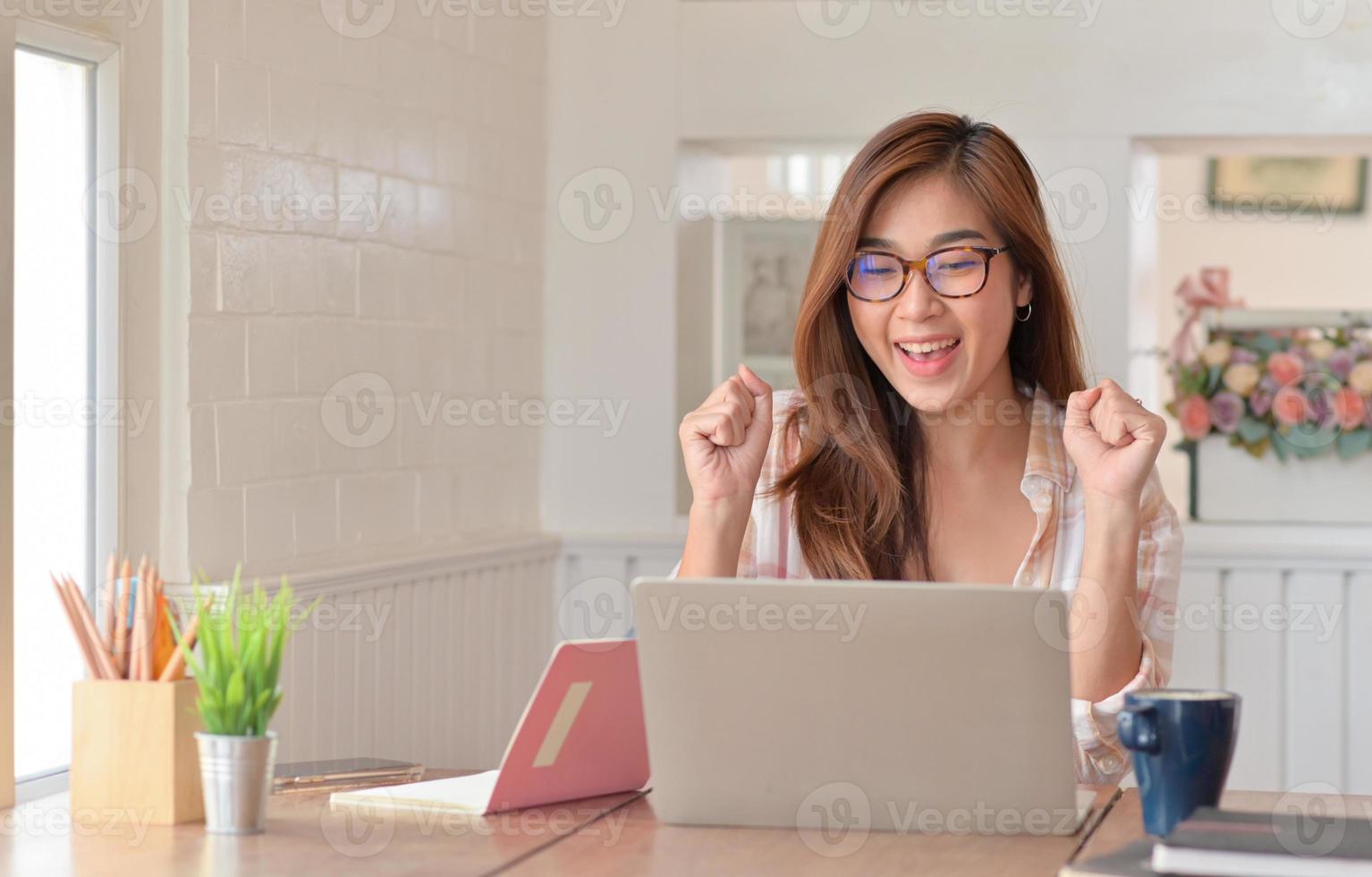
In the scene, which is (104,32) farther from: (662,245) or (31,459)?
(662,245)

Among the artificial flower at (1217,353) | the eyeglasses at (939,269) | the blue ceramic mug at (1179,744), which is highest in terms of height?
the eyeglasses at (939,269)

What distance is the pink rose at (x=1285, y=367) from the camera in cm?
316

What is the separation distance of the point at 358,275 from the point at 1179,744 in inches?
72.7

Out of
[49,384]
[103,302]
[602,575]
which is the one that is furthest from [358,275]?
[602,575]

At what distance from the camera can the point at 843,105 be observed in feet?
11.1

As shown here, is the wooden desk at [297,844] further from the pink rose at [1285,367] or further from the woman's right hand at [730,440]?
the pink rose at [1285,367]

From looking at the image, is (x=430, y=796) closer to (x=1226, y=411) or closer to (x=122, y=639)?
(x=122, y=639)

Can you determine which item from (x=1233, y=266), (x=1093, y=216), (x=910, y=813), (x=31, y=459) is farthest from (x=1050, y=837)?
(x=1233, y=266)

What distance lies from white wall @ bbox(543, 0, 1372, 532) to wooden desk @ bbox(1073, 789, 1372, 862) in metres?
1.79

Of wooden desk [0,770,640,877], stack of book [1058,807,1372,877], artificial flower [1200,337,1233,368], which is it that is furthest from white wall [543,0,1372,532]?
stack of book [1058,807,1372,877]

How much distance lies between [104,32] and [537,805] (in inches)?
51.7

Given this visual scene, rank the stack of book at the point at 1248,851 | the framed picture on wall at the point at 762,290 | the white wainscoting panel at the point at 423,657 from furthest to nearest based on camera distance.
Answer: the framed picture on wall at the point at 762,290 → the white wainscoting panel at the point at 423,657 → the stack of book at the point at 1248,851

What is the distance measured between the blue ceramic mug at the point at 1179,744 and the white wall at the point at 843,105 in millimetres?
2042

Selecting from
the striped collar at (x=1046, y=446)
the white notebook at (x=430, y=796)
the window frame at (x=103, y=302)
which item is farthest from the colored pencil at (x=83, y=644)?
the striped collar at (x=1046, y=446)
